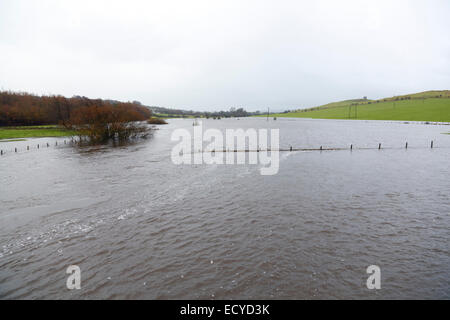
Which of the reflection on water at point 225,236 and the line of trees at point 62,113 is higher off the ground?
the line of trees at point 62,113

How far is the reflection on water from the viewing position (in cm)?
836

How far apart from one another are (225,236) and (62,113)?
118m

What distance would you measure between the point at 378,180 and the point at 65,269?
26163mm

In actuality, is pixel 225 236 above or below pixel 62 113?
below

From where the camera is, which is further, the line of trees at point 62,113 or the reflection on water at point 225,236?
the line of trees at point 62,113

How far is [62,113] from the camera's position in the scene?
99250 millimetres

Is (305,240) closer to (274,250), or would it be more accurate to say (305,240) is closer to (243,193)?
(274,250)

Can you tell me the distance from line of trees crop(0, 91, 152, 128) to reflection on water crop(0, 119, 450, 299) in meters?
29.5

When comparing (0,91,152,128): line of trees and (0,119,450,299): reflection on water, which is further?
(0,91,152,128): line of trees

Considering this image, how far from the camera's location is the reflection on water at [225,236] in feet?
27.4

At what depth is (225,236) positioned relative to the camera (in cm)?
1180

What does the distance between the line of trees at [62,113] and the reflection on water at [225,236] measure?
29467 millimetres

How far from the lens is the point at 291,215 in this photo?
1433cm

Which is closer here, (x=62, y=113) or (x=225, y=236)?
(x=225, y=236)
